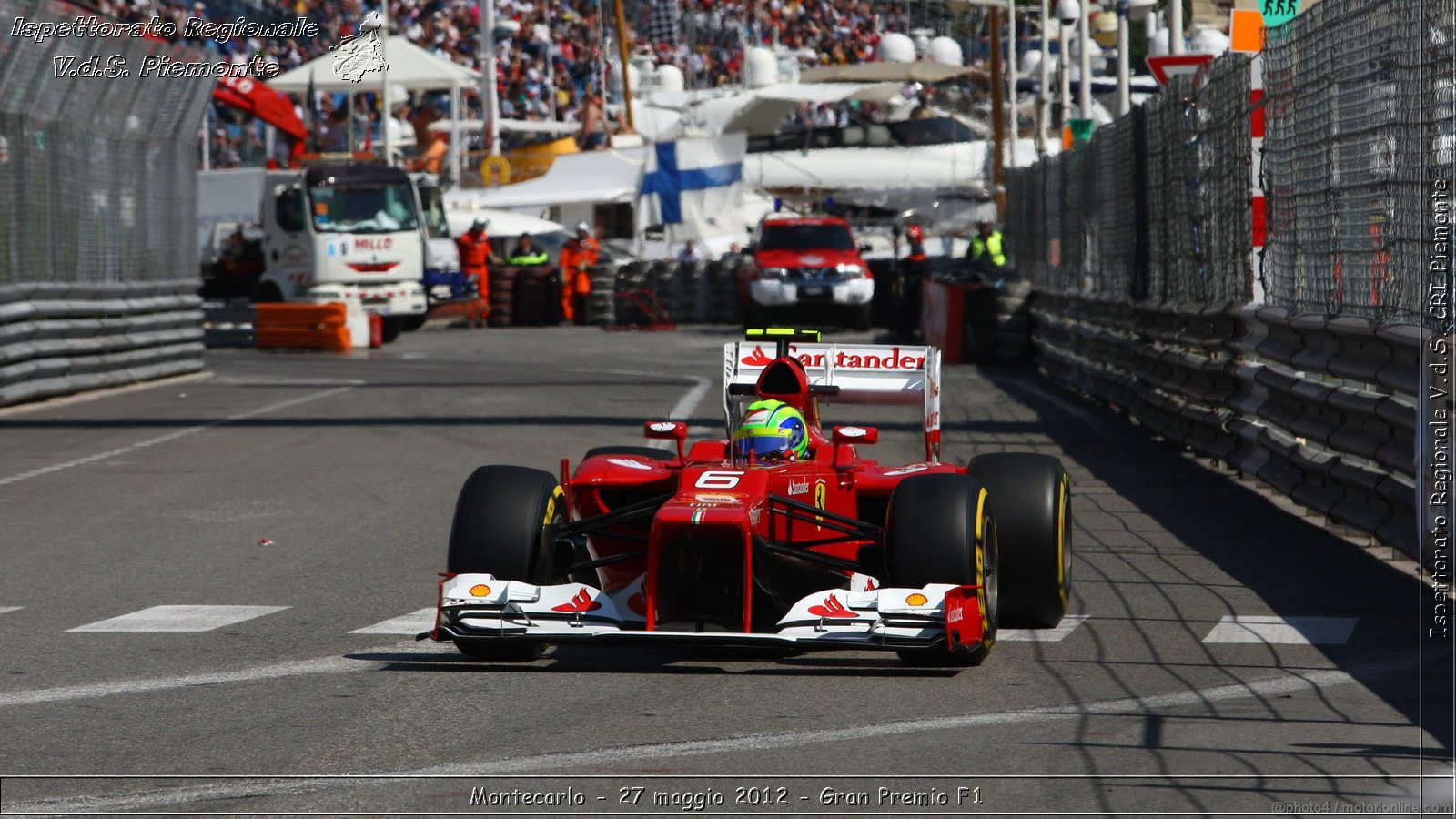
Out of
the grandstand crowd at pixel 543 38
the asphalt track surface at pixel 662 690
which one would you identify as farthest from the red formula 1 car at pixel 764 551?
the grandstand crowd at pixel 543 38

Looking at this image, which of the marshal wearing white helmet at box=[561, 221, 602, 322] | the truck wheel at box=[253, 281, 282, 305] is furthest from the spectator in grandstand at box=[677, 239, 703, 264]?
the truck wheel at box=[253, 281, 282, 305]

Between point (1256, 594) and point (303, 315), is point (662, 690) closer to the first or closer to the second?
point (1256, 594)

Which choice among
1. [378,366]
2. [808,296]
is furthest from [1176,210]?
[808,296]

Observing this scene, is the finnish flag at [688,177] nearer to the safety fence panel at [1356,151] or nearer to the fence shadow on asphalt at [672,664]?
the safety fence panel at [1356,151]

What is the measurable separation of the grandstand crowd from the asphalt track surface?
22780 millimetres

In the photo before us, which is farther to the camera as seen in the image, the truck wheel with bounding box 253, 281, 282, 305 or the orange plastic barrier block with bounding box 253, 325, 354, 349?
the truck wheel with bounding box 253, 281, 282, 305

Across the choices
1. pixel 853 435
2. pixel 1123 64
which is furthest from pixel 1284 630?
pixel 1123 64

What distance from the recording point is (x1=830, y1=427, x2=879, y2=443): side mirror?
25.0 feet

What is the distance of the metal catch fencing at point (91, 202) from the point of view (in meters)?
19.3

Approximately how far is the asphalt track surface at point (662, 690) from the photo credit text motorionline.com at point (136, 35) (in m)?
6.17

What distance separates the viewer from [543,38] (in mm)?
56219

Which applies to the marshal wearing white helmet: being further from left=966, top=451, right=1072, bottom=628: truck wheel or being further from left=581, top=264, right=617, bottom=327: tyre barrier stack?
left=966, top=451, right=1072, bottom=628: truck wheel

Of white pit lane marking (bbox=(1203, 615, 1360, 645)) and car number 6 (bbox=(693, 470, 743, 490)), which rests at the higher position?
car number 6 (bbox=(693, 470, 743, 490))

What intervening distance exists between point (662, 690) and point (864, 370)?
2.69 m
